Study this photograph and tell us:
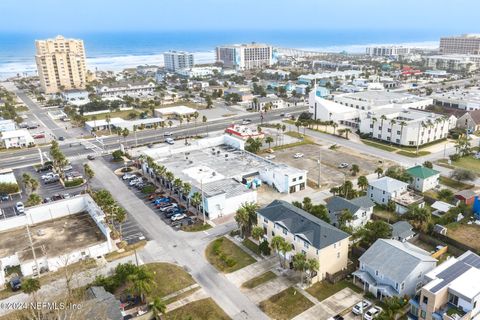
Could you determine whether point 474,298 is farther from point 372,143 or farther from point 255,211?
point 372,143

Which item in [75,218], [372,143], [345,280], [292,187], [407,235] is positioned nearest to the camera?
[345,280]

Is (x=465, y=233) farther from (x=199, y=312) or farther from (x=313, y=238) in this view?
(x=199, y=312)

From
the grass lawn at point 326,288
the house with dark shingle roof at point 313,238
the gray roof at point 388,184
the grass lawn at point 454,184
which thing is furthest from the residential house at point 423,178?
the grass lawn at point 326,288

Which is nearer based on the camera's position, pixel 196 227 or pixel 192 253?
pixel 192 253

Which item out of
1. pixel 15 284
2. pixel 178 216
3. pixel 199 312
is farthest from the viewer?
pixel 178 216

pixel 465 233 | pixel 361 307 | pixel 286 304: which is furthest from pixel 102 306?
pixel 465 233

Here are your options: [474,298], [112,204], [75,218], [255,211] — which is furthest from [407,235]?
[75,218]
